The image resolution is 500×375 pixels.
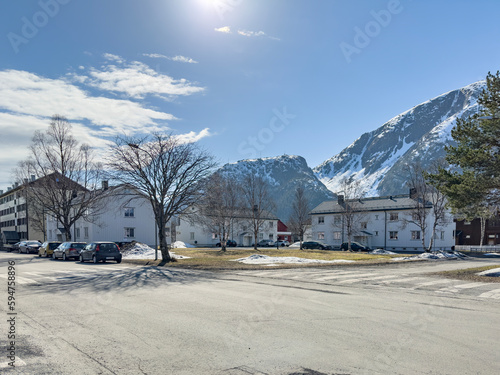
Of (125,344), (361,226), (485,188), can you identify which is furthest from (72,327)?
(361,226)

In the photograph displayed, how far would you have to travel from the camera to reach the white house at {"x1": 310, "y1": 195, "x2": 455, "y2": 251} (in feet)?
211

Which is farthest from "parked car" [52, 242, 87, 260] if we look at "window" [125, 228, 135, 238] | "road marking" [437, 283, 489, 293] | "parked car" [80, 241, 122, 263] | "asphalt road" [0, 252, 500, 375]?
"road marking" [437, 283, 489, 293]

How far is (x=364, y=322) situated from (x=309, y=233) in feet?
248

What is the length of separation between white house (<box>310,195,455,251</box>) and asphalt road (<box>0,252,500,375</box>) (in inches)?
2011

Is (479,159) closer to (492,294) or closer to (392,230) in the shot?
(492,294)

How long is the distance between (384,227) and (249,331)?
64627 millimetres

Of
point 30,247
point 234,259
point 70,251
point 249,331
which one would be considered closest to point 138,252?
point 70,251

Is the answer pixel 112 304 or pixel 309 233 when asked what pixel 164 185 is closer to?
pixel 112 304

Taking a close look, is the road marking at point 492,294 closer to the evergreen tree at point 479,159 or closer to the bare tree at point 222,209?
the evergreen tree at point 479,159

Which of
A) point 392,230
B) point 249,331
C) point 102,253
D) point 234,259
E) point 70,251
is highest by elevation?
point 249,331

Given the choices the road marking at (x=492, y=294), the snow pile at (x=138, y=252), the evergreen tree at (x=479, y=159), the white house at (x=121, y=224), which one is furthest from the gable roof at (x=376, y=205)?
the road marking at (x=492, y=294)

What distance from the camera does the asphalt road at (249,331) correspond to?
5.70 meters

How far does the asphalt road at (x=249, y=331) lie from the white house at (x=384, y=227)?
51.1 metres

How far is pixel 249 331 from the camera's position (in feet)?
25.1
